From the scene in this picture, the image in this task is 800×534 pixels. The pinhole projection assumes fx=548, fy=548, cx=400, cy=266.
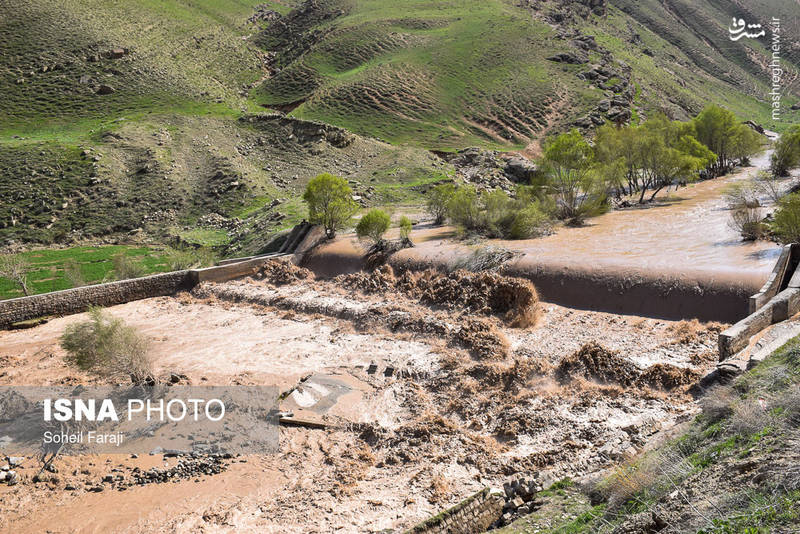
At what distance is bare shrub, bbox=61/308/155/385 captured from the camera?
Result: 15.4 metres

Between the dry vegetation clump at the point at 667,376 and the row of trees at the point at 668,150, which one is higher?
the row of trees at the point at 668,150

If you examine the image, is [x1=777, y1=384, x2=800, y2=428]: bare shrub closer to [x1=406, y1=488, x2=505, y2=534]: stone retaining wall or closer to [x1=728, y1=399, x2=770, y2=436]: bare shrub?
[x1=728, y1=399, x2=770, y2=436]: bare shrub

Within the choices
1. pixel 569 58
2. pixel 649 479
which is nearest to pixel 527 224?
pixel 649 479

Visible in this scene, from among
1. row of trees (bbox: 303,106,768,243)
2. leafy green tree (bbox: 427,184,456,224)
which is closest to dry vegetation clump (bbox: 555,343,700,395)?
row of trees (bbox: 303,106,768,243)

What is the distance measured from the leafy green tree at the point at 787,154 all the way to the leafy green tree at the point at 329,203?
3254cm

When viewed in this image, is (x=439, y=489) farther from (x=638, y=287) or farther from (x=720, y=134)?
(x=720, y=134)

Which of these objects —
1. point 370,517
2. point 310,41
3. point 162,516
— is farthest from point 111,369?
point 310,41

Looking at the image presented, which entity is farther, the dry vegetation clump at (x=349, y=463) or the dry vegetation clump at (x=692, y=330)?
the dry vegetation clump at (x=692, y=330)

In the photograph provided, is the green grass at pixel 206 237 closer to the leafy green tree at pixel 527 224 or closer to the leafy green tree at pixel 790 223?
the leafy green tree at pixel 527 224

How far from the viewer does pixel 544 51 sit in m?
72.3

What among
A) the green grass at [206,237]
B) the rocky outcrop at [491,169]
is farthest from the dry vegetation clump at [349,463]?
the rocky outcrop at [491,169]

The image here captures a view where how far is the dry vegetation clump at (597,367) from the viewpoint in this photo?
44.1 feet

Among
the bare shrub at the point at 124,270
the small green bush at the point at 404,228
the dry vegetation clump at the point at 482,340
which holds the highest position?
the small green bush at the point at 404,228

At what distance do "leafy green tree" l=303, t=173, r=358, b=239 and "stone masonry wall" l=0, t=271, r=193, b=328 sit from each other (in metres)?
7.03
